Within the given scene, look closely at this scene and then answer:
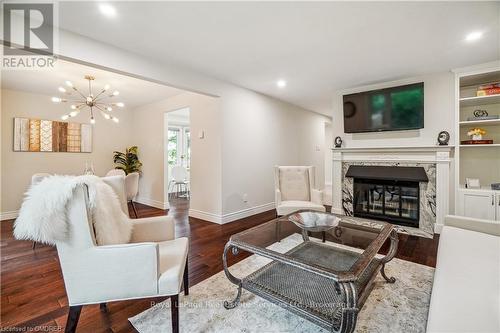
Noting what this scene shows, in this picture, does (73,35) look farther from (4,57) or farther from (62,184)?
(62,184)

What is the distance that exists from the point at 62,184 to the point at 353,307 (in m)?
1.61

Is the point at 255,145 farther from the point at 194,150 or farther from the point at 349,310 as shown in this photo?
the point at 349,310

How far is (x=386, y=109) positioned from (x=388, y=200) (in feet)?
4.91

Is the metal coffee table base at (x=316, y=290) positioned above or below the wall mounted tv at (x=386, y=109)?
below

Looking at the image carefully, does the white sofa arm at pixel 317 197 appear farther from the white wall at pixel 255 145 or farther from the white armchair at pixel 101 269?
the white armchair at pixel 101 269

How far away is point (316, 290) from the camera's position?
1.48 metres

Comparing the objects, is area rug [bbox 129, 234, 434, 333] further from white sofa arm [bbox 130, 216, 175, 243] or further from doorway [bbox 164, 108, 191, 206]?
doorway [bbox 164, 108, 191, 206]

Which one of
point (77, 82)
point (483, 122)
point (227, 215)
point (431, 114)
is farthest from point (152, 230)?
point (483, 122)

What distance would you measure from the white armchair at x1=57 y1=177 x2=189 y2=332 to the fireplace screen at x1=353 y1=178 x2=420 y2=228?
140 inches

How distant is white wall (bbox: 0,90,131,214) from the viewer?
13.3 ft

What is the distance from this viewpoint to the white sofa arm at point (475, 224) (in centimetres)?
192

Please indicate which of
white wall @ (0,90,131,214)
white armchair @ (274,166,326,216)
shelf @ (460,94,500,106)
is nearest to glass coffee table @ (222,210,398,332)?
white armchair @ (274,166,326,216)

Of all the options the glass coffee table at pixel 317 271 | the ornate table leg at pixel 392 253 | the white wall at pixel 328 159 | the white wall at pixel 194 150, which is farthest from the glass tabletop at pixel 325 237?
the white wall at pixel 328 159

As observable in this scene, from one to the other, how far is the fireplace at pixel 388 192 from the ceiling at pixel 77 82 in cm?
385
